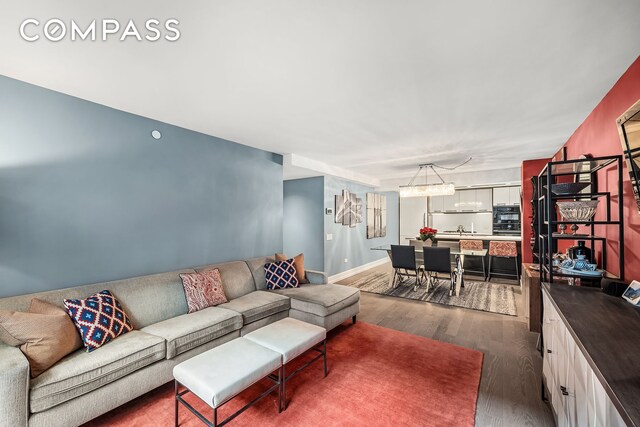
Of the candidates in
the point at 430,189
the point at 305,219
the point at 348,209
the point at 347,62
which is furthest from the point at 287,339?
the point at 348,209

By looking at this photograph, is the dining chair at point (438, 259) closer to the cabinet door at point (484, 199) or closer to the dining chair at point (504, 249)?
the dining chair at point (504, 249)

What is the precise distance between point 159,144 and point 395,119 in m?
2.63

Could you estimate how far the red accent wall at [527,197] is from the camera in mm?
4942

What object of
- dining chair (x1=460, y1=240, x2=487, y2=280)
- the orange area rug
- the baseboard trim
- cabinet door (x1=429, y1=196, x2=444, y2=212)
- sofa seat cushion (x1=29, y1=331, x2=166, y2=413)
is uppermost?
cabinet door (x1=429, y1=196, x2=444, y2=212)

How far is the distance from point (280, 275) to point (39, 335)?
2375mm

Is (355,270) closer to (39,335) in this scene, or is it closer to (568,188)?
(568,188)

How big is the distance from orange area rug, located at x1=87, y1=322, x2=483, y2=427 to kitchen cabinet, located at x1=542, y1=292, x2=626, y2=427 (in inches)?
23.3

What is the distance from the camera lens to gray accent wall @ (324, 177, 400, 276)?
5918 mm

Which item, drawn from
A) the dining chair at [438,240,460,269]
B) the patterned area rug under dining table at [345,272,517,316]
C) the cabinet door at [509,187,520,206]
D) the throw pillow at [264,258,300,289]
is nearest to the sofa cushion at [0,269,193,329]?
the throw pillow at [264,258,300,289]

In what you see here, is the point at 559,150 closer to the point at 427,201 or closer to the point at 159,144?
the point at 427,201

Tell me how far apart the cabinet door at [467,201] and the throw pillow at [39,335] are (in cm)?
831

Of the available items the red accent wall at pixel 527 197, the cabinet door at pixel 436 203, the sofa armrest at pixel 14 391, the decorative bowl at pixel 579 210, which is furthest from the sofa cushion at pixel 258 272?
the cabinet door at pixel 436 203

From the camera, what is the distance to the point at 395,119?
121 inches

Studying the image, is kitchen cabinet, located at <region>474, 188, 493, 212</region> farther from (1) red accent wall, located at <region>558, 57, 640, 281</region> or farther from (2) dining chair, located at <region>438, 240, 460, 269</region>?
(1) red accent wall, located at <region>558, 57, 640, 281</region>
